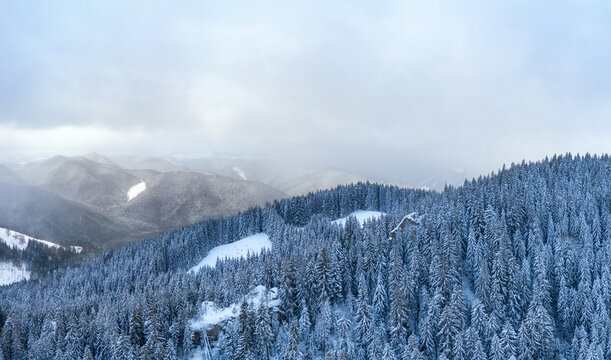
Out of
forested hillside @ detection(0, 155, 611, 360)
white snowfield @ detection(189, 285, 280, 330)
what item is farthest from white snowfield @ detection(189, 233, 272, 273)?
white snowfield @ detection(189, 285, 280, 330)

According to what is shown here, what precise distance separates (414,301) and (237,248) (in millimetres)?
102866

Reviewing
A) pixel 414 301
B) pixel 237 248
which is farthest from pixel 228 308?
pixel 237 248

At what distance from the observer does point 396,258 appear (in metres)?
97.9

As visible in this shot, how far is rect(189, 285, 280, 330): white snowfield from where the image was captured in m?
93.1

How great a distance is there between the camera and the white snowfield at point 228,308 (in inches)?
3664

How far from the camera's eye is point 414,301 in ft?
302

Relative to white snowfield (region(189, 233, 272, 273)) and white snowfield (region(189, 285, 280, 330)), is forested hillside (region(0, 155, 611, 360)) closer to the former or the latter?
white snowfield (region(189, 285, 280, 330))

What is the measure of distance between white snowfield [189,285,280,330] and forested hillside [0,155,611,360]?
1026 mm

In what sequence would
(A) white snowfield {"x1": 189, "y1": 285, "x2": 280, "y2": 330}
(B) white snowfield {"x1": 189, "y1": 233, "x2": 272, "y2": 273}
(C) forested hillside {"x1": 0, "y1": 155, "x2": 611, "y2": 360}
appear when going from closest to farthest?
(C) forested hillside {"x1": 0, "y1": 155, "x2": 611, "y2": 360} → (A) white snowfield {"x1": 189, "y1": 285, "x2": 280, "y2": 330} → (B) white snowfield {"x1": 189, "y1": 233, "x2": 272, "y2": 273}

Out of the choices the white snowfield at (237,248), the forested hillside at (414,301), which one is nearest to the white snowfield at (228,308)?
the forested hillside at (414,301)

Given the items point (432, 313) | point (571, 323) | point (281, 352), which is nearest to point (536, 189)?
point (571, 323)

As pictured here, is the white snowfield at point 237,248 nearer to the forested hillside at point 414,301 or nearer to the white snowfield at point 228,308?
the forested hillside at point 414,301

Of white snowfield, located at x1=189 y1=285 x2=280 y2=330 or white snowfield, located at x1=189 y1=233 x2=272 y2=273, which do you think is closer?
white snowfield, located at x1=189 y1=285 x2=280 y2=330

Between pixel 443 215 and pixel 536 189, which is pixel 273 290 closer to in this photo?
pixel 443 215
